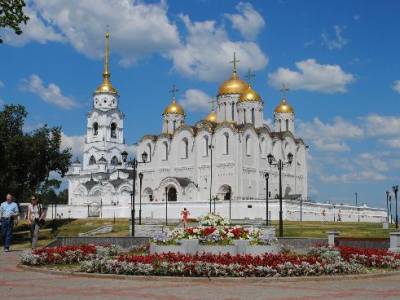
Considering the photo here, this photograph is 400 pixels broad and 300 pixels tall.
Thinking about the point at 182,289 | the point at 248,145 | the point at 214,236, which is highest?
the point at 248,145

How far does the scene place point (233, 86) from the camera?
78938 mm

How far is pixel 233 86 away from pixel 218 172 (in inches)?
532

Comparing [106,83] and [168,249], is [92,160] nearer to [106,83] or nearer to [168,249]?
[106,83]

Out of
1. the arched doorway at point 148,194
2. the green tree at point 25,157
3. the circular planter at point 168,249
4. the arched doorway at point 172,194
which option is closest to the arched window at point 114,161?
the arched doorway at point 148,194

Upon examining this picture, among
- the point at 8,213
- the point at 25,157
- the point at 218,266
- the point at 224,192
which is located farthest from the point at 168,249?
the point at 224,192

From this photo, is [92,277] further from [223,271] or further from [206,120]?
[206,120]

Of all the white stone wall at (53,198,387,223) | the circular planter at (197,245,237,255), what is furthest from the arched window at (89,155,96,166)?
the circular planter at (197,245,237,255)

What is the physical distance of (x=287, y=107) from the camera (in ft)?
274

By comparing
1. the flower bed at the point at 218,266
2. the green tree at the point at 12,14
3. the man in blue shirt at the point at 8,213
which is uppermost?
the green tree at the point at 12,14

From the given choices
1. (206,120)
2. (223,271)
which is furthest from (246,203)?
(223,271)

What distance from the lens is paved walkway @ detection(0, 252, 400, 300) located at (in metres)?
10.4

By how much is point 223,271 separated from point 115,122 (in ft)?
267

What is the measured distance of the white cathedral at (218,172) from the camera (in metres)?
66.9

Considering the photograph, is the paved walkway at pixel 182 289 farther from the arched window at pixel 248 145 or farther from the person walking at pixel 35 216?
the arched window at pixel 248 145
